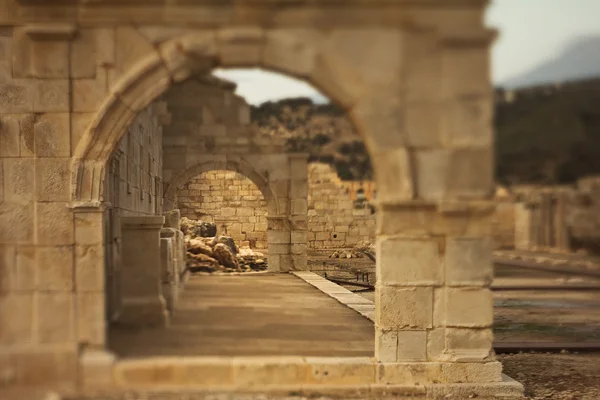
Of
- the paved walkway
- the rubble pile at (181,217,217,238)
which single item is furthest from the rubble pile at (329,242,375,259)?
the paved walkway

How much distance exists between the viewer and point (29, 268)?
5227 millimetres

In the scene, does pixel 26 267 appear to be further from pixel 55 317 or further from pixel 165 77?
pixel 165 77

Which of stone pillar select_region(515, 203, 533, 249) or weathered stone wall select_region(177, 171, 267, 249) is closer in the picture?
weathered stone wall select_region(177, 171, 267, 249)

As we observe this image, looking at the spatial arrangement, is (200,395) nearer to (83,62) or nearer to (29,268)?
(29,268)

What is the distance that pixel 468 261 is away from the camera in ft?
17.4

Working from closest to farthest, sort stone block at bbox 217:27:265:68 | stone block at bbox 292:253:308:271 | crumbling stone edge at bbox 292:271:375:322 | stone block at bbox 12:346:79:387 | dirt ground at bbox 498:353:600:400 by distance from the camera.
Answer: stone block at bbox 12:346:79:387
stone block at bbox 217:27:265:68
dirt ground at bbox 498:353:600:400
crumbling stone edge at bbox 292:271:375:322
stone block at bbox 292:253:308:271

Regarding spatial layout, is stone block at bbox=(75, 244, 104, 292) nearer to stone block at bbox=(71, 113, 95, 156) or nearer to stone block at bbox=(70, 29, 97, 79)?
stone block at bbox=(71, 113, 95, 156)

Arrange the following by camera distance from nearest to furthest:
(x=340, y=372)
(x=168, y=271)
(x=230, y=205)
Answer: (x=340, y=372), (x=168, y=271), (x=230, y=205)

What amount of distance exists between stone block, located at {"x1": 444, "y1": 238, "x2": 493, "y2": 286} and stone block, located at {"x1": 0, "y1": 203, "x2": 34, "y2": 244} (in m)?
3.42

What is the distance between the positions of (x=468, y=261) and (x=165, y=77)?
9.56 ft

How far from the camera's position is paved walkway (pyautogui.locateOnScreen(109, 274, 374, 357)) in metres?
5.77

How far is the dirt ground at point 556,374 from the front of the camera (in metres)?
5.98

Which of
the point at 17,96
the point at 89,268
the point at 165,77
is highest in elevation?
the point at 165,77

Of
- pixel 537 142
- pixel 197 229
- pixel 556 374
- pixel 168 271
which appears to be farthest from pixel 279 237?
pixel 537 142
